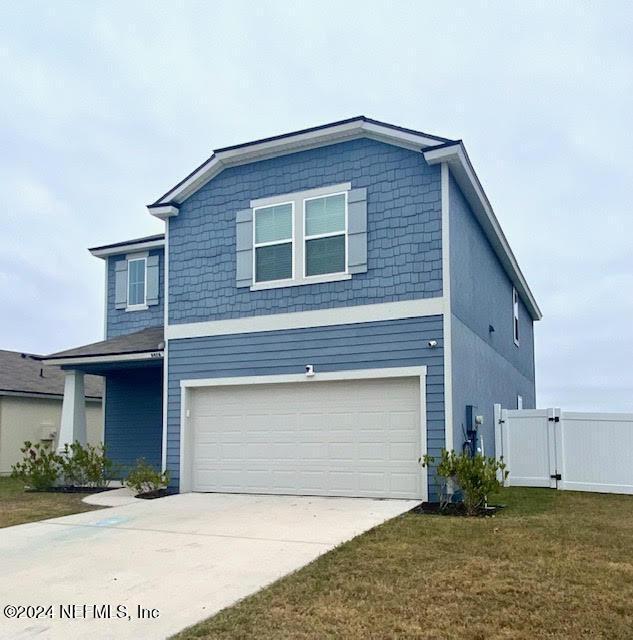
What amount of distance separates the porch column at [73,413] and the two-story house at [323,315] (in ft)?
0.23

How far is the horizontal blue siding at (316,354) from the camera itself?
10.8m

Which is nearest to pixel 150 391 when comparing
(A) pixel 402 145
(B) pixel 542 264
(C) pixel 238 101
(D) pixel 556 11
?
(C) pixel 238 101

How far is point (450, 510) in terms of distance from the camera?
32.4ft

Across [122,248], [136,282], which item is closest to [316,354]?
[136,282]

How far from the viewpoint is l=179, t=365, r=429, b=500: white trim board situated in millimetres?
10852

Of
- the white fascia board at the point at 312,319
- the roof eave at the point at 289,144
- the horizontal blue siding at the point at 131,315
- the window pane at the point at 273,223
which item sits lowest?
the white fascia board at the point at 312,319

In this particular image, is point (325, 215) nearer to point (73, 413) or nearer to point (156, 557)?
point (156, 557)

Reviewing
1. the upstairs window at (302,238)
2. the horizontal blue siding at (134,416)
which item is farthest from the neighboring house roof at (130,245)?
the upstairs window at (302,238)

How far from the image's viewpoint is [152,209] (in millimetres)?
13633

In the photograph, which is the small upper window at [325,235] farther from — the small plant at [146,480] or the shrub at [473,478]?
the small plant at [146,480]

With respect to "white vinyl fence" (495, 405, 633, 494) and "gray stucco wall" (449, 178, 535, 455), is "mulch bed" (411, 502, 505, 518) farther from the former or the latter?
"white vinyl fence" (495, 405, 633, 494)

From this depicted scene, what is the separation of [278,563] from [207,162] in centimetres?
843

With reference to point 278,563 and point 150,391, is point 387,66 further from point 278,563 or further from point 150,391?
point 278,563

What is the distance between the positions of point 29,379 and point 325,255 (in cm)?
1329
